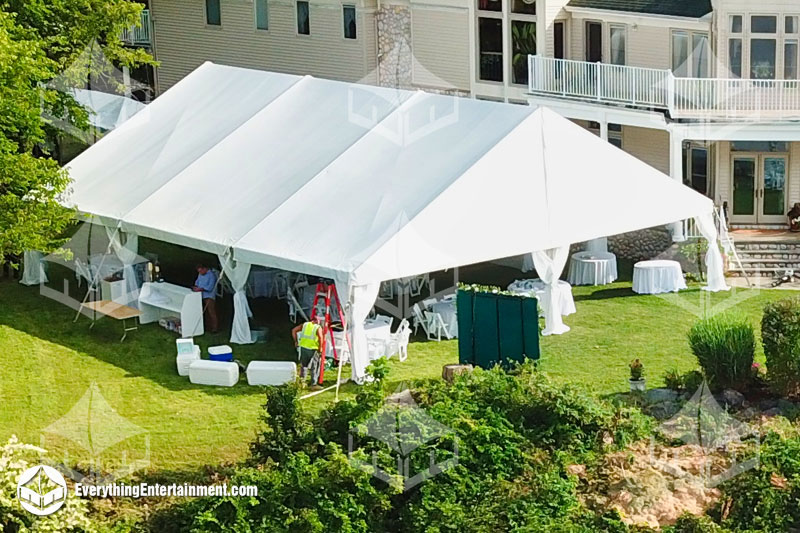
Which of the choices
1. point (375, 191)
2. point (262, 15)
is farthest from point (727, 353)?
Answer: point (262, 15)

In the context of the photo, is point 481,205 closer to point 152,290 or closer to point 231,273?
point 231,273

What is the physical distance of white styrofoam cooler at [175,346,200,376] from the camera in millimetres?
24688

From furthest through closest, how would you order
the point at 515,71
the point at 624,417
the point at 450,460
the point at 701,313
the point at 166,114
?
the point at 515,71 < the point at 166,114 < the point at 701,313 < the point at 624,417 < the point at 450,460

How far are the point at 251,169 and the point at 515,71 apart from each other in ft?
34.1

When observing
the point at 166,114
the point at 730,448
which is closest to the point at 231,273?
the point at 166,114

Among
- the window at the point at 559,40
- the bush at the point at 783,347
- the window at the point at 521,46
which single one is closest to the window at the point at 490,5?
the window at the point at 521,46

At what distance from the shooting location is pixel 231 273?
84.9 ft

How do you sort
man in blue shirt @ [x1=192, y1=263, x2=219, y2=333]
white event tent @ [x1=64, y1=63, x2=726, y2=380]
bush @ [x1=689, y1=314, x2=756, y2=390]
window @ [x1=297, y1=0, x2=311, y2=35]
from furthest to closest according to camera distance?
window @ [x1=297, y1=0, x2=311, y2=35] → man in blue shirt @ [x1=192, y1=263, x2=219, y2=333] → white event tent @ [x1=64, y1=63, x2=726, y2=380] → bush @ [x1=689, y1=314, x2=756, y2=390]

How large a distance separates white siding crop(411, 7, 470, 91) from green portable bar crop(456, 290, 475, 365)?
1421 cm

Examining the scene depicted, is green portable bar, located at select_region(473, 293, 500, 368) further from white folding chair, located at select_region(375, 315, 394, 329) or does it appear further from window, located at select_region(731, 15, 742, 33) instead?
window, located at select_region(731, 15, 742, 33)

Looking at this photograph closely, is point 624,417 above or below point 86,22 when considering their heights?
below

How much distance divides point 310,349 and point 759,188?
12147 millimetres

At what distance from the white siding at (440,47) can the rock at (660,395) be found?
53.7ft

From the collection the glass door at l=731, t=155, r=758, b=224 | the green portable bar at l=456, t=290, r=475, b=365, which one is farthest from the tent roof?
the glass door at l=731, t=155, r=758, b=224
